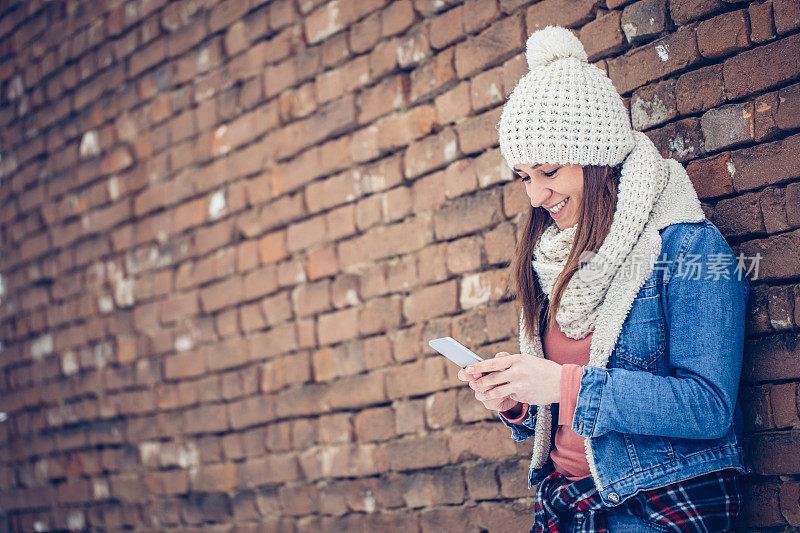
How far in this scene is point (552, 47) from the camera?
1.87 metres

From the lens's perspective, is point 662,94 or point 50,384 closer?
point 662,94

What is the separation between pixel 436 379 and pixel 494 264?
0.42m

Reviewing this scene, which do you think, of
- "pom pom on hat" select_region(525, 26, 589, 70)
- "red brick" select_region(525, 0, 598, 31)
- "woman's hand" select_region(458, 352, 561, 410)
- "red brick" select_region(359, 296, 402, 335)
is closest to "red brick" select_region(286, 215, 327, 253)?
"red brick" select_region(359, 296, 402, 335)

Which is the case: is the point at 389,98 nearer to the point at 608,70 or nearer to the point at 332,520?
the point at 608,70

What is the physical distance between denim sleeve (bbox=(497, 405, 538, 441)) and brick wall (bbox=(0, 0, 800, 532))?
0.35 meters

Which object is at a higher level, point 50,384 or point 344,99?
point 344,99

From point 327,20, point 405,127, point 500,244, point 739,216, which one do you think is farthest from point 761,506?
point 327,20

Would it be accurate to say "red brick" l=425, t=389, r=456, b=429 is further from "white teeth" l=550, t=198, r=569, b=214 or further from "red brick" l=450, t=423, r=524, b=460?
"white teeth" l=550, t=198, r=569, b=214

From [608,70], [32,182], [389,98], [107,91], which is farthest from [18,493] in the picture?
[608,70]

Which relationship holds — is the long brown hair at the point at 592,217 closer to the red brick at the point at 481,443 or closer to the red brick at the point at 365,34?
the red brick at the point at 481,443

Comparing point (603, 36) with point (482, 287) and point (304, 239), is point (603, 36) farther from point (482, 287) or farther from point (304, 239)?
point (304, 239)

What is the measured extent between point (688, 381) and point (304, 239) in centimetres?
174

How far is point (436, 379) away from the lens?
8.55 feet

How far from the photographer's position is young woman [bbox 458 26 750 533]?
64.1 inches
